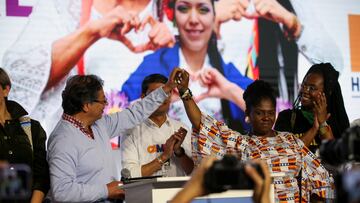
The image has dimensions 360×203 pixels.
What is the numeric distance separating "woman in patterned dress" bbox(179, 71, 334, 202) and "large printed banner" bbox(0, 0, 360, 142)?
3.53 ft

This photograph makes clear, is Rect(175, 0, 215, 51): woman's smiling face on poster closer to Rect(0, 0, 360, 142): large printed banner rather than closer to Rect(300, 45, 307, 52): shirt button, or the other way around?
Rect(0, 0, 360, 142): large printed banner

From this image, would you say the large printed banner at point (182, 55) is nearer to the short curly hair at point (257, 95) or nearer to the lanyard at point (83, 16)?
the lanyard at point (83, 16)

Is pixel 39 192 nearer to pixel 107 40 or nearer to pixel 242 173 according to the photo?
pixel 107 40

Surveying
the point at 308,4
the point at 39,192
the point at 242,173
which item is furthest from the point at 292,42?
the point at 242,173

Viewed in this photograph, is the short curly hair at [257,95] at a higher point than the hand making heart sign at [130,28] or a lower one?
lower

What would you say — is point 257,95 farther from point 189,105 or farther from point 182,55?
point 182,55

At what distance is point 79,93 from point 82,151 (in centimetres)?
28

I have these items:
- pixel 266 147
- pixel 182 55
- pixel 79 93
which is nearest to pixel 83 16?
pixel 182 55

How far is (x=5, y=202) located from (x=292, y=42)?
11.9ft

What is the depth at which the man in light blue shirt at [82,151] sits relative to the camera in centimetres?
370

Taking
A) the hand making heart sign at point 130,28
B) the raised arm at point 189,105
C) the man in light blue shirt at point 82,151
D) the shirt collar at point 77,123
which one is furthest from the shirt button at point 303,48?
the shirt collar at point 77,123

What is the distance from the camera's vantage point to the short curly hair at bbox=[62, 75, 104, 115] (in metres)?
3.83

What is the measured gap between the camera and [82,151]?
149 inches

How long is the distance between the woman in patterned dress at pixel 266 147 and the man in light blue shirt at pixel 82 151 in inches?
18.3
